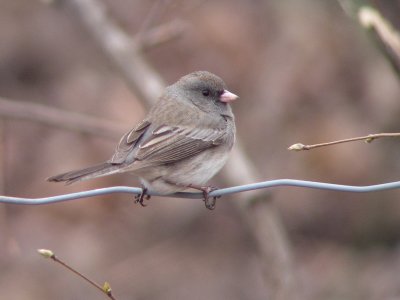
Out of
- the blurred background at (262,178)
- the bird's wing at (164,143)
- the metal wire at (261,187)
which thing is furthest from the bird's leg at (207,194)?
the blurred background at (262,178)

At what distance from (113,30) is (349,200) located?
271 cm

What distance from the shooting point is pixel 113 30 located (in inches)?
215

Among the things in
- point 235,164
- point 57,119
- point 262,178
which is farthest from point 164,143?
point 262,178

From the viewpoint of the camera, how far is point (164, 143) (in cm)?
389

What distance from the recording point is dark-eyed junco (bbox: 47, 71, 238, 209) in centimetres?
375

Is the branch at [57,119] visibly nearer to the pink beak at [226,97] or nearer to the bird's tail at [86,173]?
the pink beak at [226,97]

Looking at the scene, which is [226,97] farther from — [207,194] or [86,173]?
[86,173]

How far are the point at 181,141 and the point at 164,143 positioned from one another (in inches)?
3.9

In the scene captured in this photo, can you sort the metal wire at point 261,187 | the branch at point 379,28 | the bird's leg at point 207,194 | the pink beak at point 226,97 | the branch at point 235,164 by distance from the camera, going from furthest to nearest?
the branch at point 235,164, the pink beak at point 226,97, the bird's leg at point 207,194, the branch at point 379,28, the metal wire at point 261,187

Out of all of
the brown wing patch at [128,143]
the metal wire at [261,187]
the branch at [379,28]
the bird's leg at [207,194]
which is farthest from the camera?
the brown wing patch at [128,143]

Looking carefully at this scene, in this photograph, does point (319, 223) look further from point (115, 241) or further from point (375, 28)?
point (375, 28)

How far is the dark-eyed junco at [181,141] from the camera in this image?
375cm

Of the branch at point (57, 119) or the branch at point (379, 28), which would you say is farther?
the branch at point (57, 119)

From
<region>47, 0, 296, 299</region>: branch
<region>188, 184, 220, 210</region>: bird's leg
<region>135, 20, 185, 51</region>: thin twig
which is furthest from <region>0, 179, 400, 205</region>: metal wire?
<region>135, 20, 185, 51</region>: thin twig
